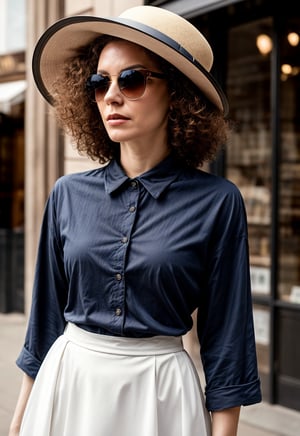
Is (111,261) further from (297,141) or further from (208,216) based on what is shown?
(297,141)

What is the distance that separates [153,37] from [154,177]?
1.30ft

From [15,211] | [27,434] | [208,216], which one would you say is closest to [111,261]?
[208,216]

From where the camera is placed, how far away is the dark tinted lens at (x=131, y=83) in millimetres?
1772

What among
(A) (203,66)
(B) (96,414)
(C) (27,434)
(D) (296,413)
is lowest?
(D) (296,413)

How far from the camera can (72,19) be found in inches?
73.2

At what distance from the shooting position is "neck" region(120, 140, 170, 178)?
1.90m

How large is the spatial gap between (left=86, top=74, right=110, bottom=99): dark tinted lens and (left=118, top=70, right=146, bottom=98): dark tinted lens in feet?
0.26

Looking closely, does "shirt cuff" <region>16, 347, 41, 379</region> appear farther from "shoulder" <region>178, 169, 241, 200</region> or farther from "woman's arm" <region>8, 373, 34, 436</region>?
"shoulder" <region>178, 169, 241, 200</region>

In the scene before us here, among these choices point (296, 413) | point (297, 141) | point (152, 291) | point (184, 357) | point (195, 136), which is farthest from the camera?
point (297, 141)

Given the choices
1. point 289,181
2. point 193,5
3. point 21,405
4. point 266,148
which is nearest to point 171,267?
point 21,405

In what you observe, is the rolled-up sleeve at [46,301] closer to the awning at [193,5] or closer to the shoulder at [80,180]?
the shoulder at [80,180]

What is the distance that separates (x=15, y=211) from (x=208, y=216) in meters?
7.86

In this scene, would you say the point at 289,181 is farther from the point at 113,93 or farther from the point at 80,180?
the point at 113,93

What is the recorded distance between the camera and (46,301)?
80.3 inches
